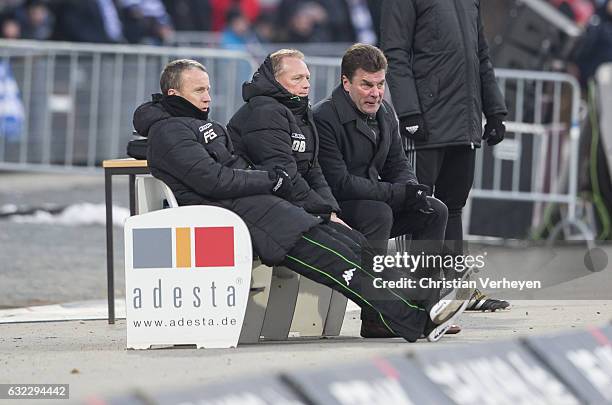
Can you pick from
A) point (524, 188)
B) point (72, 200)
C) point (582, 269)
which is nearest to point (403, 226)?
point (582, 269)

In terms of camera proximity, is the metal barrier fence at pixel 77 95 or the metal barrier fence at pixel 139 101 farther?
the metal barrier fence at pixel 77 95

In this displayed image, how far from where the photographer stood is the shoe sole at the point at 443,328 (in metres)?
7.53

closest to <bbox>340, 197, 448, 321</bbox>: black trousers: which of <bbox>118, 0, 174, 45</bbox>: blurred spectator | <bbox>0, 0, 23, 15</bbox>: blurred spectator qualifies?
<bbox>0, 0, 23, 15</bbox>: blurred spectator

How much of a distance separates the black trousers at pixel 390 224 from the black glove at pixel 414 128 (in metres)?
0.48

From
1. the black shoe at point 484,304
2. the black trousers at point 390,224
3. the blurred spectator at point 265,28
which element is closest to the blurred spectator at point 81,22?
the blurred spectator at point 265,28

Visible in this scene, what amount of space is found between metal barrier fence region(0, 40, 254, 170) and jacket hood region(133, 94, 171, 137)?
23.6ft

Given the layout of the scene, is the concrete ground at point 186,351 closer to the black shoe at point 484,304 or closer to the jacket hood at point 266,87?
the black shoe at point 484,304

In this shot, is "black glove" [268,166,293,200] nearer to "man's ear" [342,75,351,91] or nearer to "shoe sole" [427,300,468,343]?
"man's ear" [342,75,351,91]

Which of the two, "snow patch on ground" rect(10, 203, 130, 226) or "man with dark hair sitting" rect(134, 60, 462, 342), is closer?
"man with dark hair sitting" rect(134, 60, 462, 342)

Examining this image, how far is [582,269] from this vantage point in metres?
10.5

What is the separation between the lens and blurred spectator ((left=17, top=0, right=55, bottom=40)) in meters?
20.5

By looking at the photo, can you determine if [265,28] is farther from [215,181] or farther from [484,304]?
[215,181]

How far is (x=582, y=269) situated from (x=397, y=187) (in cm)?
257

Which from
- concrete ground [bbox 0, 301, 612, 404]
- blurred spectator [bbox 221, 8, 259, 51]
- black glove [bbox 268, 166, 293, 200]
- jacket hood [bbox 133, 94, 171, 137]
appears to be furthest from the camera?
blurred spectator [bbox 221, 8, 259, 51]
